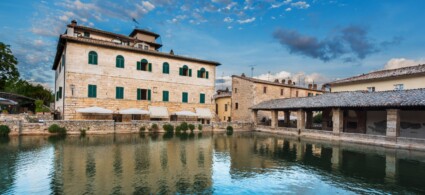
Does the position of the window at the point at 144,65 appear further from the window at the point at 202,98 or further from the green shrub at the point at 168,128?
the window at the point at 202,98

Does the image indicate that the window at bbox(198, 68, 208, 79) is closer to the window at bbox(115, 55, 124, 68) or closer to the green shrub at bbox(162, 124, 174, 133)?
the green shrub at bbox(162, 124, 174, 133)

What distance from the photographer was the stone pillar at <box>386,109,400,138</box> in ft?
62.8

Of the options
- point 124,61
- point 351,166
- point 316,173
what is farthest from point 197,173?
point 124,61

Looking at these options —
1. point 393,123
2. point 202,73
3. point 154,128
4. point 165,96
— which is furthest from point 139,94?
point 393,123

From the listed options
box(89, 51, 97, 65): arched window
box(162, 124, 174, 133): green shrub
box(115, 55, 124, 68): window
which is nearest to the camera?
box(89, 51, 97, 65): arched window

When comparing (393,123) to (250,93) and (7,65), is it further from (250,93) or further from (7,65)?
(7,65)

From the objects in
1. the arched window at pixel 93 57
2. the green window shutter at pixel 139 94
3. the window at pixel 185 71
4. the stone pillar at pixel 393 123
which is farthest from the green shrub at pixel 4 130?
the stone pillar at pixel 393 123

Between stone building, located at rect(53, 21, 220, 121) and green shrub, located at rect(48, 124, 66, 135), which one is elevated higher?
stone building, located at rect(53, 21, 220, 121)

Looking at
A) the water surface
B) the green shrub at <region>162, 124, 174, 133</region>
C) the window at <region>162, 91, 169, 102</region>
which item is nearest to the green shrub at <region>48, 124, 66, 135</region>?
the water surface

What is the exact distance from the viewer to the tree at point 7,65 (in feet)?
114

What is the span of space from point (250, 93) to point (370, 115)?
598 inches

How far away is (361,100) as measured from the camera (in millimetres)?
22484

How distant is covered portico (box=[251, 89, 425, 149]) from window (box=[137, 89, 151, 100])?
1488cm

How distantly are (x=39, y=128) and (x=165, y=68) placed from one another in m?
14.3
